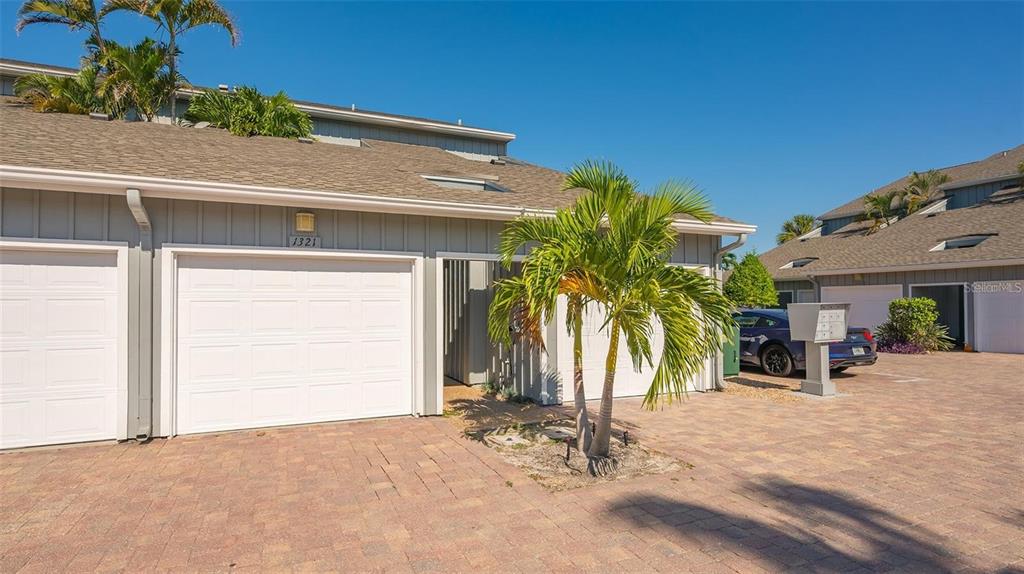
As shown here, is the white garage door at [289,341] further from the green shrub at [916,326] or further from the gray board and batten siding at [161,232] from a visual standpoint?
the green shrub at [916,326]

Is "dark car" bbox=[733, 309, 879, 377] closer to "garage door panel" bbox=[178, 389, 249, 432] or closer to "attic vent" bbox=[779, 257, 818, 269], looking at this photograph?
"garage door panel" bbox=[178, 389, 249, 432]

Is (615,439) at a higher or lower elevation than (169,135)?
lower

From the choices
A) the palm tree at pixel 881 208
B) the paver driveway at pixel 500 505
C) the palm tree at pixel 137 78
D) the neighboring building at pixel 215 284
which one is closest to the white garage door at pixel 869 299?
the palm tree at pixel 881 208

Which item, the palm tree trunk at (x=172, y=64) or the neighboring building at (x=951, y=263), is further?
the neighboring building at (x=951, y=263)

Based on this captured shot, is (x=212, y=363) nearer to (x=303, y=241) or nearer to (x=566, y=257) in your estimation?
(x=303, y=241)

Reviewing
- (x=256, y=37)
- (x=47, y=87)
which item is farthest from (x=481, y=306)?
(x=47, y=87)

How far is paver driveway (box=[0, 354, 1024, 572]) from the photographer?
310 cm

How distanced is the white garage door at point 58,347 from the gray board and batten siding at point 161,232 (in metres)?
0.23

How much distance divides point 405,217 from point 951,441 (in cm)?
688

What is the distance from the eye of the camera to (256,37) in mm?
13344

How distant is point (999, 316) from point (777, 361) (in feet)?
29.3

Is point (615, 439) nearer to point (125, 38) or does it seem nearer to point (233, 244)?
point (233, 244)

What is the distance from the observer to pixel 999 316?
14.3 m

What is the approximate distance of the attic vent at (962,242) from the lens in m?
15.8
